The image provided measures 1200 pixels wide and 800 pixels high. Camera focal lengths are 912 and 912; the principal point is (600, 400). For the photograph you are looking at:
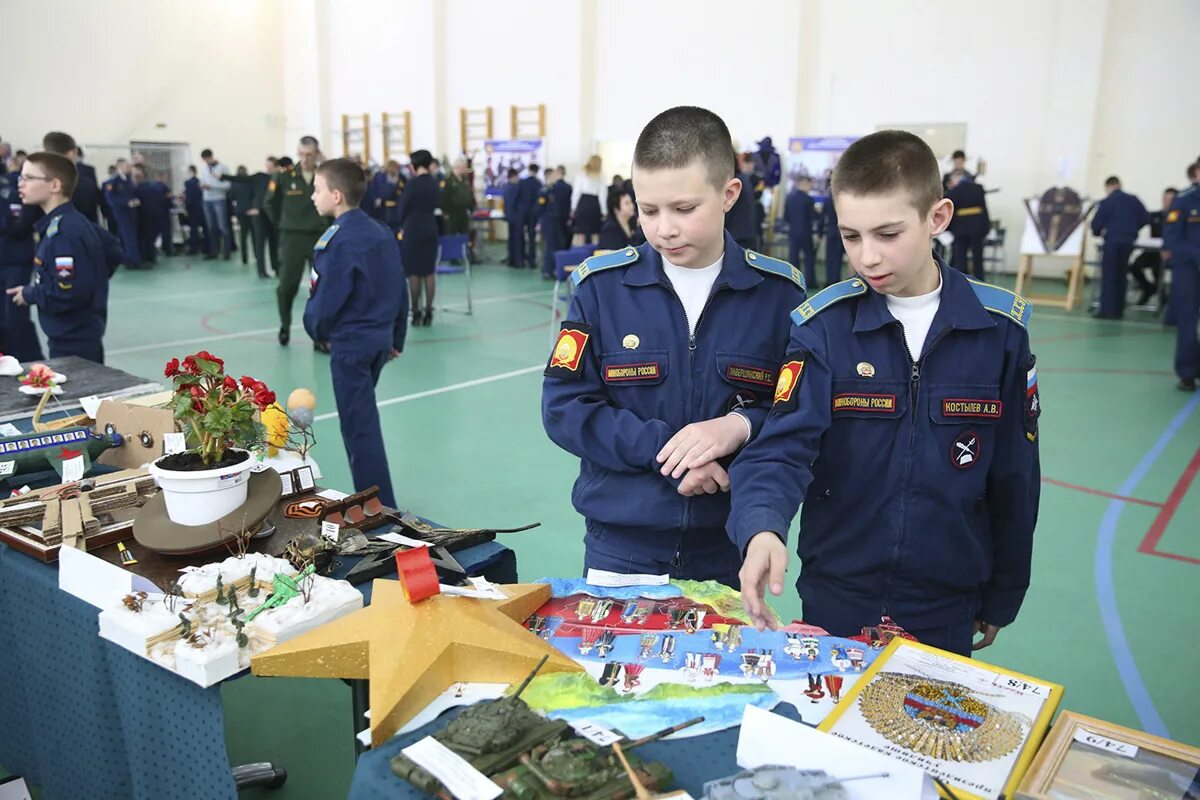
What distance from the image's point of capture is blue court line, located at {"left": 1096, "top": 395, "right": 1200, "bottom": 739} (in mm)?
2682

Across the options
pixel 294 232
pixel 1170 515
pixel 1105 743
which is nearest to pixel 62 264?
pixel 294 232

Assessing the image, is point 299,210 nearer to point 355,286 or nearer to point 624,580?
point 355,286

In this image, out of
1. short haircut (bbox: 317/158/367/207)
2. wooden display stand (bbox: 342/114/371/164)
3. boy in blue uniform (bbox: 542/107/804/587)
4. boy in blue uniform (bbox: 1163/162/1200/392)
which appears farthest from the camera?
wooden display stand (bbox: 342/114/371/164)

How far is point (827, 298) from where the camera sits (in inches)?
67.4

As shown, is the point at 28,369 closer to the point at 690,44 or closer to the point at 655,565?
the point at 655,565

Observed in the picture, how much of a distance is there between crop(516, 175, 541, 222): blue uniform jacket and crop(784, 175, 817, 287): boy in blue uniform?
170 inches

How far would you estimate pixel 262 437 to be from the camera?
2123 millimetres

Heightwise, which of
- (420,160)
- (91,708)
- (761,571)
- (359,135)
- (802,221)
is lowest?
(91,708)

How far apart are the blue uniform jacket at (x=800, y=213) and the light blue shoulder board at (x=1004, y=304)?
10176 millimetres

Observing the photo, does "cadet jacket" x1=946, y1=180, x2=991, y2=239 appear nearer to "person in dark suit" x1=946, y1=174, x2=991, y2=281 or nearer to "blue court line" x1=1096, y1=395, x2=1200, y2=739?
"person in dark suit" x1=946, y1=174, x2=991, y2=281

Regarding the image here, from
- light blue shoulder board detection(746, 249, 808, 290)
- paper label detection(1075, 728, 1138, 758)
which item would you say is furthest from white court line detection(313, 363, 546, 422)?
paper label detection(1075, 728, 1138, 758)

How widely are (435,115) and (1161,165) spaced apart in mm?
12339

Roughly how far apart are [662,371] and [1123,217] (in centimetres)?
978

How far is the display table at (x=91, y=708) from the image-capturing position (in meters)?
1.63
